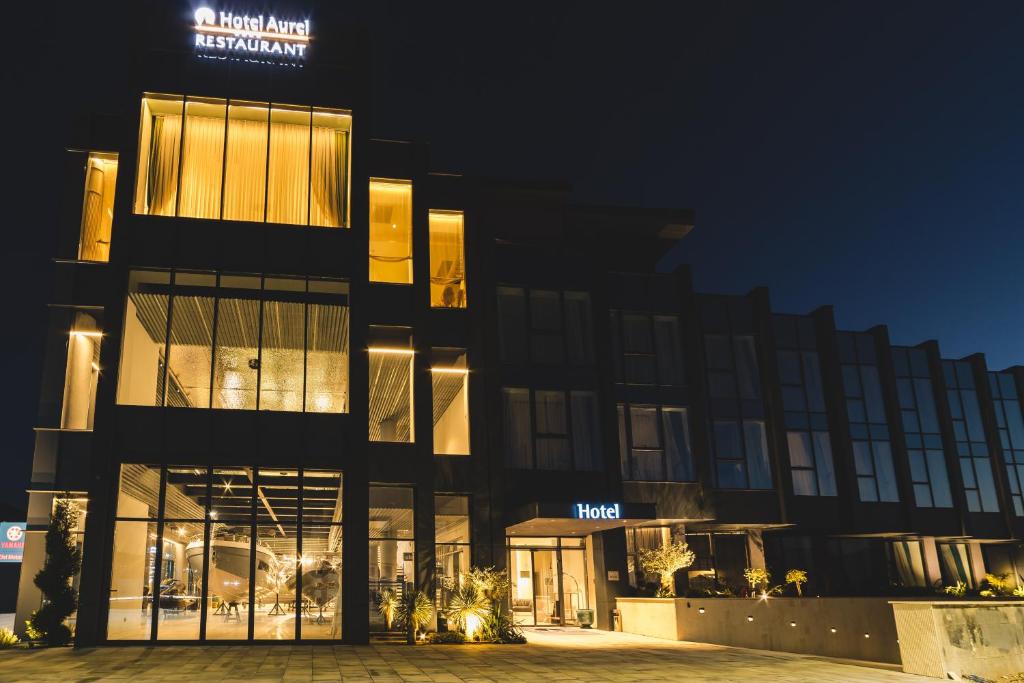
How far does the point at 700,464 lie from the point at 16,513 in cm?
5695

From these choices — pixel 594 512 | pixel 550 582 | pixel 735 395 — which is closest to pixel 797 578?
pixel 735 395

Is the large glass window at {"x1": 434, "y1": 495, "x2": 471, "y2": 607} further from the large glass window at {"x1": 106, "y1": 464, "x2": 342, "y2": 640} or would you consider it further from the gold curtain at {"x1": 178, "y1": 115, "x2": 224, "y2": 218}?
the gold curtain at {"x1": 178, "y1": 115, "x2": 224, "y2": 218}

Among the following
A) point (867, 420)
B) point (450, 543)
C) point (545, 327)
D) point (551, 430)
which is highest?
point (545, 327)

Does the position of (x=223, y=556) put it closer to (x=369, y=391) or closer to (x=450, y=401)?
(x=369, y=391)

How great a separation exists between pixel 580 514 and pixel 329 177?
37.8 feet

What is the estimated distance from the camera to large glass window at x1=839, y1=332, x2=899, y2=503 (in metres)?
31.1

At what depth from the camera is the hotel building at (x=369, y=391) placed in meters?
20.0

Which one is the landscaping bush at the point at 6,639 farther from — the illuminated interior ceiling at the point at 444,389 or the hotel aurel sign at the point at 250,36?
the hotel aurel sign at the point at 250,36

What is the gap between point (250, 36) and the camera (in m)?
23.3

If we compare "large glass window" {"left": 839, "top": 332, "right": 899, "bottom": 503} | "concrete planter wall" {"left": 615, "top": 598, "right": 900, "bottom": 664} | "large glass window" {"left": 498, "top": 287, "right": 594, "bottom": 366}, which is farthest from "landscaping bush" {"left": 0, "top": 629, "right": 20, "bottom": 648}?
"large glass window" {"left": 839, "top": 332, "right": 899, "bottom": 503}

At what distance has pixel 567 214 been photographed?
96.2 feet

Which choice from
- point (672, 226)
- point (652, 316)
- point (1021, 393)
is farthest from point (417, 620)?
point (1021, 393)

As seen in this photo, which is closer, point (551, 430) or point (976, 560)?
point (551, 430)

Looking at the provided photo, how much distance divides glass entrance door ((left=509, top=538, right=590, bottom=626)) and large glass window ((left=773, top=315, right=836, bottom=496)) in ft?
28.1
